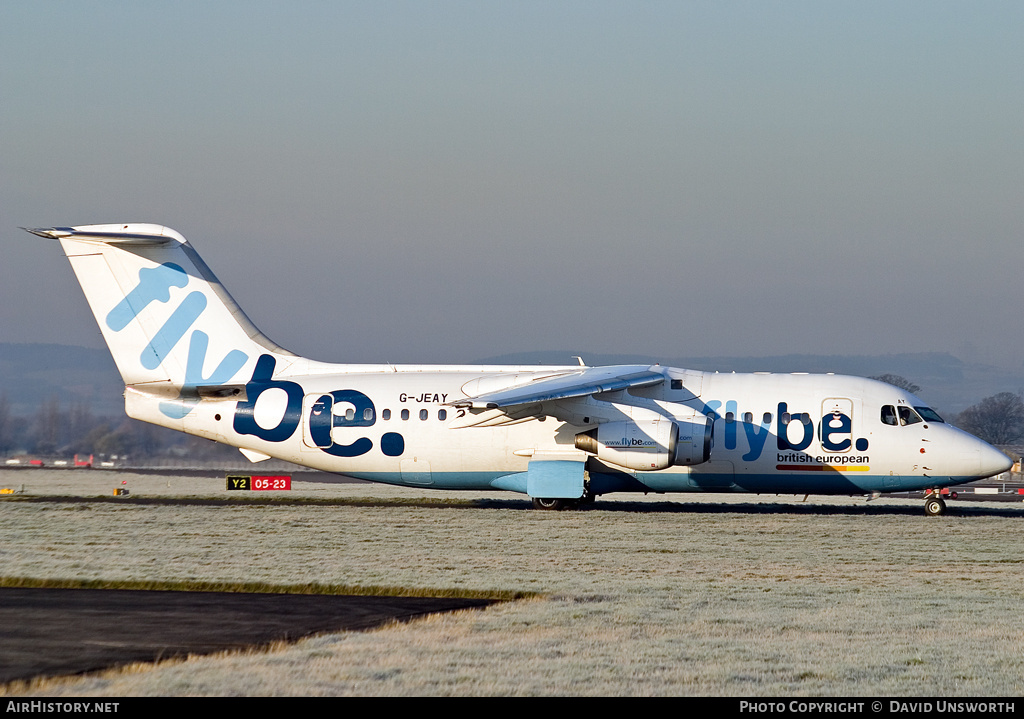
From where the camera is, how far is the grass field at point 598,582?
993cm

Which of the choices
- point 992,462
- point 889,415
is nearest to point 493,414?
point 889,415

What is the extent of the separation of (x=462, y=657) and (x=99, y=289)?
907 inches

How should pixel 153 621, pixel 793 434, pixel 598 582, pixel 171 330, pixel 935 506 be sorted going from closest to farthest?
pixel 153 621, pixel 598 582, pixel 793 434, pixel 935 506, pixel 171 330

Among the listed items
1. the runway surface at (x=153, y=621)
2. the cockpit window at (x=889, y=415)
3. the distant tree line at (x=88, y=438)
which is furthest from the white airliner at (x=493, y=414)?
the distant tree line at (x=88, y=438)

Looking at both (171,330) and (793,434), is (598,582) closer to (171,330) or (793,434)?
(793,434)

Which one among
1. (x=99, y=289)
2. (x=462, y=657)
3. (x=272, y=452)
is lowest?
(x=462, y=657)

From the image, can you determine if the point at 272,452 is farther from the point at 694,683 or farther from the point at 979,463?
the point at 694,683

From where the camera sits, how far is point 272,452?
101ft

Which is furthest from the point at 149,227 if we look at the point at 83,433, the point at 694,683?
the point at 83,433

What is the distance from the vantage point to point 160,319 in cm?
3075

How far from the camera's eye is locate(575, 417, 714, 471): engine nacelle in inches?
1094

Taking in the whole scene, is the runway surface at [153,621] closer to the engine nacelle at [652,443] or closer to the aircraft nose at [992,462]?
the engine nacelle at [652,443]

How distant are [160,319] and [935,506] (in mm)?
21132

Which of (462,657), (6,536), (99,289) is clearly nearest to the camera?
(462,657)
